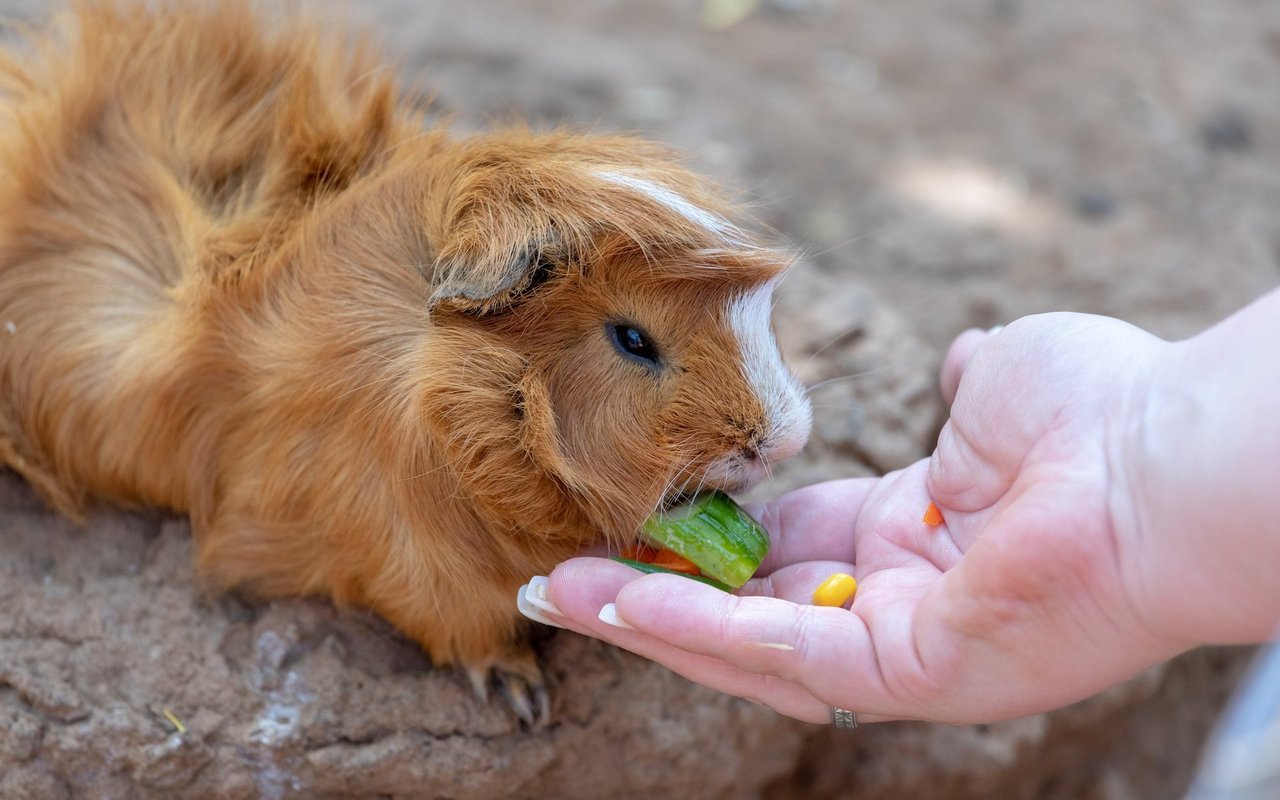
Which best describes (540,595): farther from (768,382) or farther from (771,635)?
(768,382)

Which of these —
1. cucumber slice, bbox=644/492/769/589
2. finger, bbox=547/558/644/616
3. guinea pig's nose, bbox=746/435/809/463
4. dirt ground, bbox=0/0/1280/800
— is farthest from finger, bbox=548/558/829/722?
dirt ground, bbox=0/0/1280/800

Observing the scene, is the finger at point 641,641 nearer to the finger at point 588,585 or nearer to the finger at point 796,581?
the finger at point 588,585

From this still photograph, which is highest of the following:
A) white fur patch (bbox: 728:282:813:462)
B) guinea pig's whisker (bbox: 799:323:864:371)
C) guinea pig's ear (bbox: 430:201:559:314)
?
guinea pig's ear (bbox: 430:201:559:314)

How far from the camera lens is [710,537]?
1797 mm

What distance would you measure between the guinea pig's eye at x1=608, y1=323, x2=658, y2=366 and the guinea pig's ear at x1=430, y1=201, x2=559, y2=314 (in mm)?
143

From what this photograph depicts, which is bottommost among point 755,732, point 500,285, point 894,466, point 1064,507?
point 755,732

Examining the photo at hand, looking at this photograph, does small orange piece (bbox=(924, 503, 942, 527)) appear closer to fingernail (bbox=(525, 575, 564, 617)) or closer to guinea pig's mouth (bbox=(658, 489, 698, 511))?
guinea pig's mouth (bbox=(658, 489, 698, 511))

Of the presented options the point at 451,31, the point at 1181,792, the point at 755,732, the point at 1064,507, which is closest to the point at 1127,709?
the point at 1181,792

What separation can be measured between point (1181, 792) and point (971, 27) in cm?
347

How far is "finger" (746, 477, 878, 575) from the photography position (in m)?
2.01

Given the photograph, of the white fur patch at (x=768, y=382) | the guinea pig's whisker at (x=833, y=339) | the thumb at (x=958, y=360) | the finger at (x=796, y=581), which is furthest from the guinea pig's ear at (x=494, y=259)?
the guinea pig's whisker at (x=833, y=339)

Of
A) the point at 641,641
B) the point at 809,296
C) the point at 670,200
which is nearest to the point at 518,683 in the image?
the point at 641,641

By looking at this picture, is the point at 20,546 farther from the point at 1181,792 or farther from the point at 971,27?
the point at 971,27

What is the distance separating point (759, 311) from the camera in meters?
1.79
